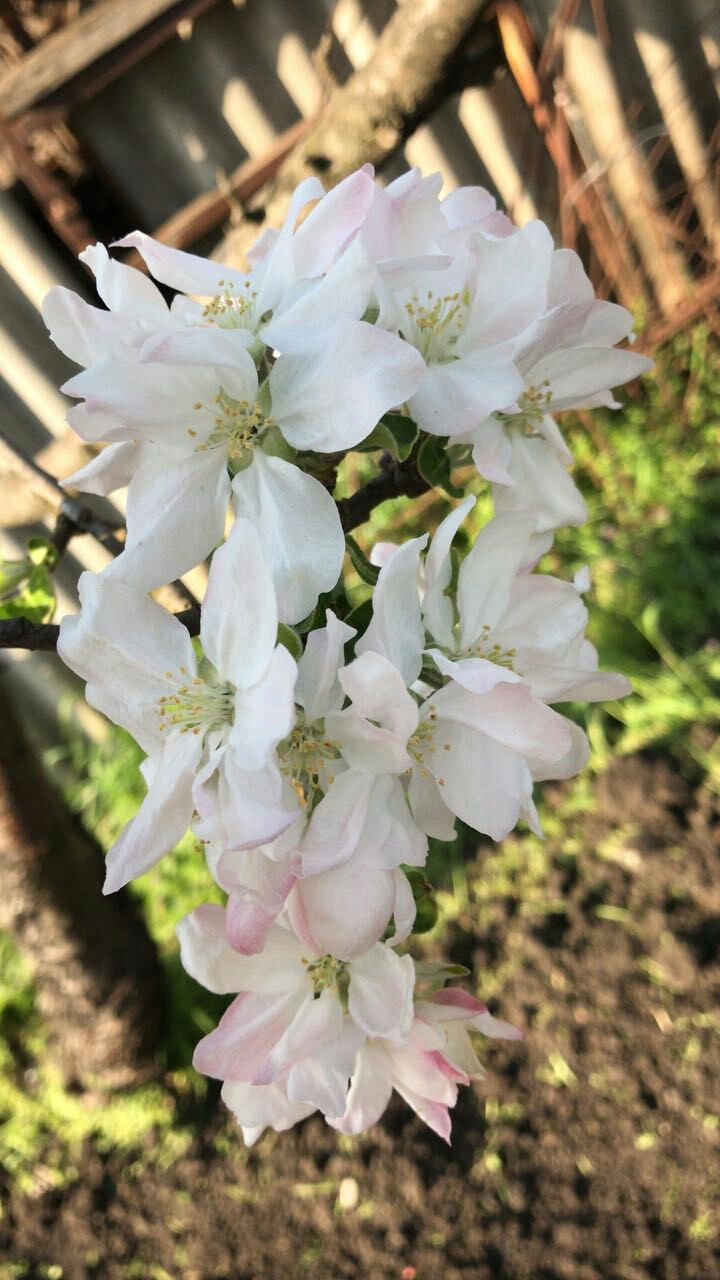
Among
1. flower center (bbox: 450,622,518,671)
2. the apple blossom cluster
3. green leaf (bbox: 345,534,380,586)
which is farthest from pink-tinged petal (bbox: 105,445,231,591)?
flower center (bbox: 450,622,518,671)

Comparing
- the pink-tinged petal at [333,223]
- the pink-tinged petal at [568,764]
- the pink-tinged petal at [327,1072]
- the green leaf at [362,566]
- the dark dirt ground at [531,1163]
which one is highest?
the pink-tinged petal at [333,223]

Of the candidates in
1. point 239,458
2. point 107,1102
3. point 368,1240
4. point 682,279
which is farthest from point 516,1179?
point 682,279

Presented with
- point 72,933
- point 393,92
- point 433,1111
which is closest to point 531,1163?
point 72,933

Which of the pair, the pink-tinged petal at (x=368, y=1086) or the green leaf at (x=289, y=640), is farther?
the pink-tinged petal at (x=368, y=1086)

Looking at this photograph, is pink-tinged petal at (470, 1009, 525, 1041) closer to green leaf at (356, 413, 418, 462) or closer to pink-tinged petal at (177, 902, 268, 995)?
pink-tinged petal at (177, 902, 268, 995)

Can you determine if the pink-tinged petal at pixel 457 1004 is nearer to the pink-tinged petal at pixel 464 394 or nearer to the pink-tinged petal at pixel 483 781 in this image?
the pink-tinged petal at pixel 483 781

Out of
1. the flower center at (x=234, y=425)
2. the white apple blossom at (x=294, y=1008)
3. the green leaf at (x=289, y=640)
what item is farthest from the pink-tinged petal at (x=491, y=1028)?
the flower center at (x=234, y=425)
